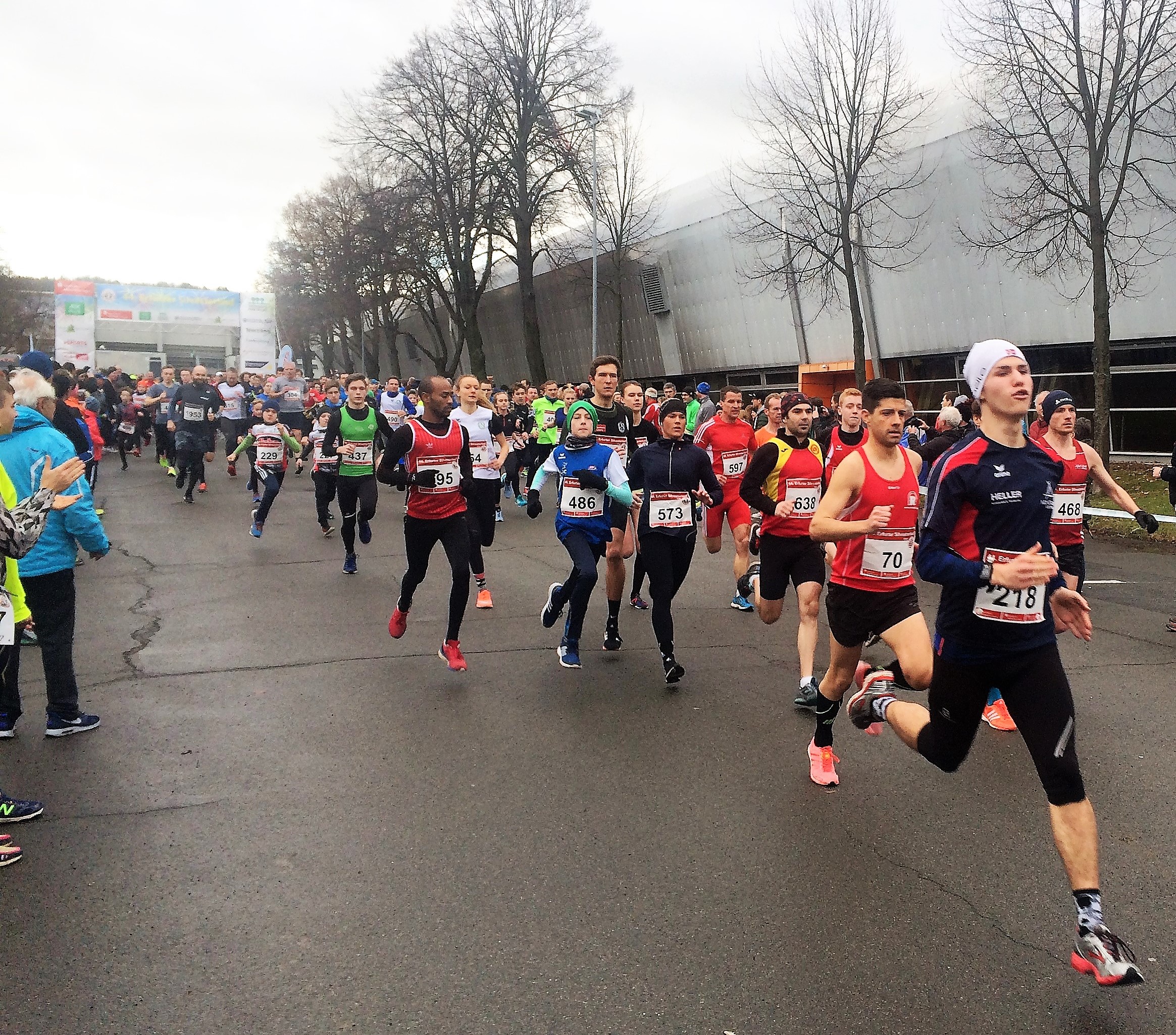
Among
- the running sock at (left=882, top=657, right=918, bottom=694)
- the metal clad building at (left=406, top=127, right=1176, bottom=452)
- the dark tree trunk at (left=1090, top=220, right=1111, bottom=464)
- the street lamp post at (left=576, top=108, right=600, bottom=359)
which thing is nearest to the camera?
the running sock at (left=882, top=657, right=918, bottom=694)

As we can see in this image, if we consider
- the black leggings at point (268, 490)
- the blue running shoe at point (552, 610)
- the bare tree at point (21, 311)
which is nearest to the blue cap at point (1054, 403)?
the blue running shoe at point (552, 610)

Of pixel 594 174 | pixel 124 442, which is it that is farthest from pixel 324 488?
pixel 594 174

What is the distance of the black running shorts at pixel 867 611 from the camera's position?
4781mm

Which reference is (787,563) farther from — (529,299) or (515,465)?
(529,299)

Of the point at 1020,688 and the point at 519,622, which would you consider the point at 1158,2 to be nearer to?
the point at 519,622

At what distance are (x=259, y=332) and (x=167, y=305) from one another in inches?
480

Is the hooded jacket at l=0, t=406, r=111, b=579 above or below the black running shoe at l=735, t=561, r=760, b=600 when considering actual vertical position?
above

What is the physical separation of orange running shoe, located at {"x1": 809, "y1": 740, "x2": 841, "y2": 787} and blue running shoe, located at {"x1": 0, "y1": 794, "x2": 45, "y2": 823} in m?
3.61

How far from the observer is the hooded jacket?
17.3 feet

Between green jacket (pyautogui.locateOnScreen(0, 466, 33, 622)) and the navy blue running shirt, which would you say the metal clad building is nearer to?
the navy blue running shirt

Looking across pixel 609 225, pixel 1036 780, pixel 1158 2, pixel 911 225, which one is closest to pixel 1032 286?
pixel 911 225

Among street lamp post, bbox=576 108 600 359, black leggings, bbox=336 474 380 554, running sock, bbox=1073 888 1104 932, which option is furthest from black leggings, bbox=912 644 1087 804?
street lamp post, bbox=576 108 600 359

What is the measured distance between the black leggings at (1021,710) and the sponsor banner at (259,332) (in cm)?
6128

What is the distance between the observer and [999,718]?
5.93 metres
